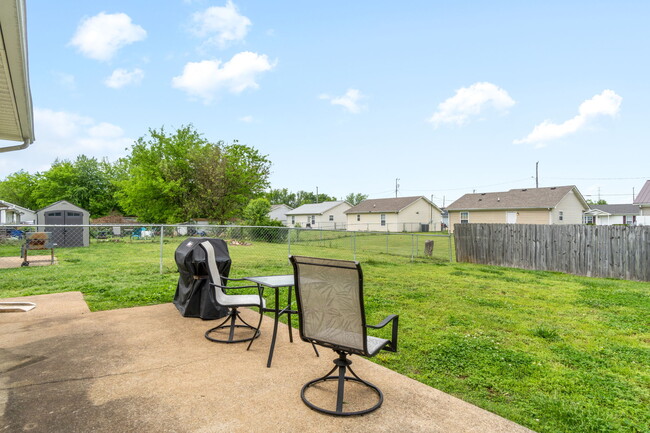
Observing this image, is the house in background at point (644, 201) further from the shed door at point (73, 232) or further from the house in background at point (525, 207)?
the shed door at point (73, 232)

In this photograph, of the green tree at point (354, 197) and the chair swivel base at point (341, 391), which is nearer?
the chair swivel base at point (341, 391)

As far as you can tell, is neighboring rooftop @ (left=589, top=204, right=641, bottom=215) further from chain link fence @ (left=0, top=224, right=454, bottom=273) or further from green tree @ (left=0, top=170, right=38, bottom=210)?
green tree @ (left=0, top=170, right=38, bottom=210)

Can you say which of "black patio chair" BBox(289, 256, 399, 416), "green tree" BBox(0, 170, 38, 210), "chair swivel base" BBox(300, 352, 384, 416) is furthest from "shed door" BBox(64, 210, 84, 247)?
"green tree" BBox(0, 170, 38, 210)

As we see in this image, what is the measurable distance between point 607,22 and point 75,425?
16.9 metres

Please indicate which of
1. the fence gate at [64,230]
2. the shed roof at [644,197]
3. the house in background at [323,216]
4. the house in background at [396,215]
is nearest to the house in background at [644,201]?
the shed roof at [644,197]

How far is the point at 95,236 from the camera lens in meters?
19.6

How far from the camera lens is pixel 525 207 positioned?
1172 inches

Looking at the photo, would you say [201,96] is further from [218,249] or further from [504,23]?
[218,249]

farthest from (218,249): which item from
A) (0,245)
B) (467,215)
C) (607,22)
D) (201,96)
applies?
(467,215)

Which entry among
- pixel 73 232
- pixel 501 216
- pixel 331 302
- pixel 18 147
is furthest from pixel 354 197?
pixel 331 302

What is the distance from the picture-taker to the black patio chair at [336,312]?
98.3 inches

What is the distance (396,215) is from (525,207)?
12.2 metres

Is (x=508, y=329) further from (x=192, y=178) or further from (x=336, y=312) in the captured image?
(x=192, y=178)

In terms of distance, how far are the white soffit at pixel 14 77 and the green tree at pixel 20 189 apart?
54178 millimetres
